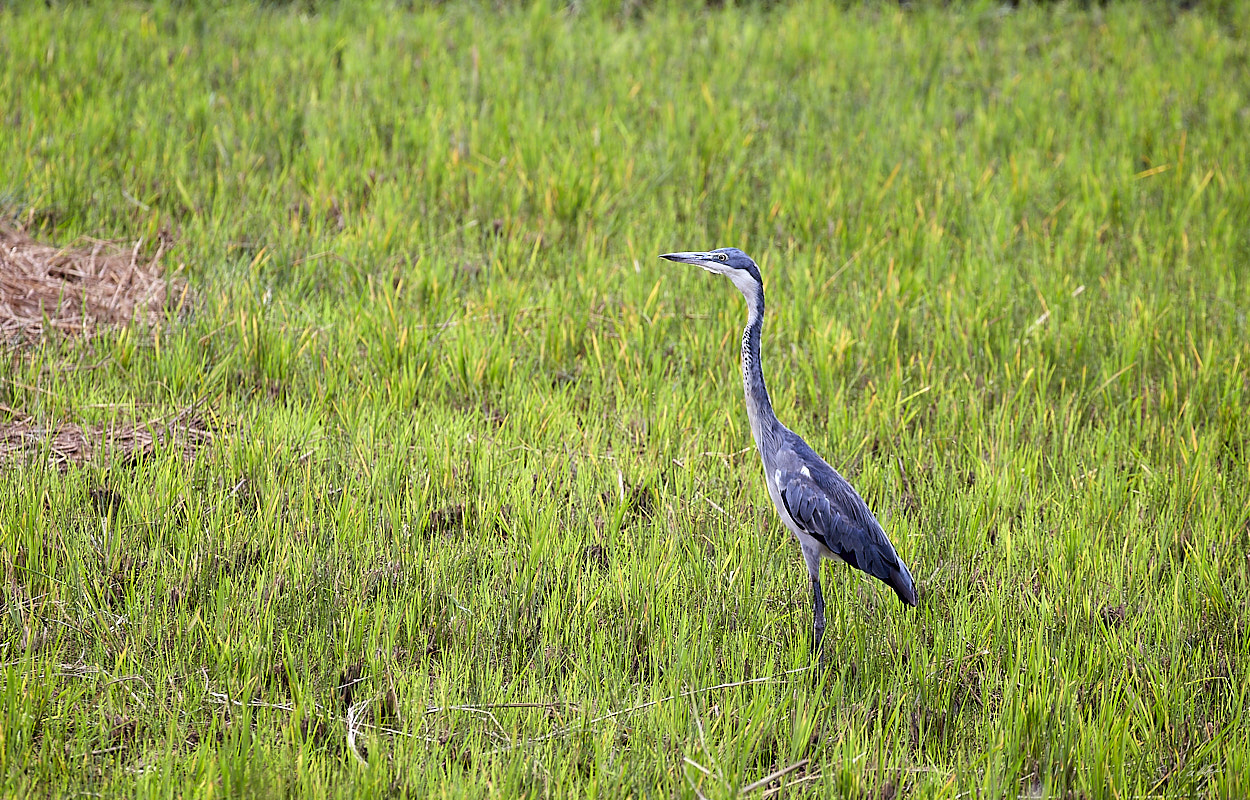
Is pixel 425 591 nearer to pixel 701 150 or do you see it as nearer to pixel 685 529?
pixel 685 529

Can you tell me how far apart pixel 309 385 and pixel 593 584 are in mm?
1685

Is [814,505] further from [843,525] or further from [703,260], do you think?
[703,260]

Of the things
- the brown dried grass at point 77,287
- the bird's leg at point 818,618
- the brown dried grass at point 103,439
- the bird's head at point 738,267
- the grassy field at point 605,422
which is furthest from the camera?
the brown dried grass at point 77,287

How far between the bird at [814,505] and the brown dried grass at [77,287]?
8.89ft

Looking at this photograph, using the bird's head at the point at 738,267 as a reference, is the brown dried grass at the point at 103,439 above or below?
below

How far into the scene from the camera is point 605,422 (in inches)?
165

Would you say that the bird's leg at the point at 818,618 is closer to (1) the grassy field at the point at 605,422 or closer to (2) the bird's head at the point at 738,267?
(1) the grassy field at the point at 605,422

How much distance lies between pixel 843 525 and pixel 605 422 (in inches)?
56.4

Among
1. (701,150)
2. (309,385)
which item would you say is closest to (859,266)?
(701,150)

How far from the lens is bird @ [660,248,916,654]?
9.74 feet

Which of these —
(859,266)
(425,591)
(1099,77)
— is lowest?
(425,591)

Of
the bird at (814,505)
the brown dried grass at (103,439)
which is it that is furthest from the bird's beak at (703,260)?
the brown dried grass at (103,439)

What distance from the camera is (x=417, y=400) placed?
14.2 ft

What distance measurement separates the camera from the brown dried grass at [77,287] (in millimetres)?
4465
